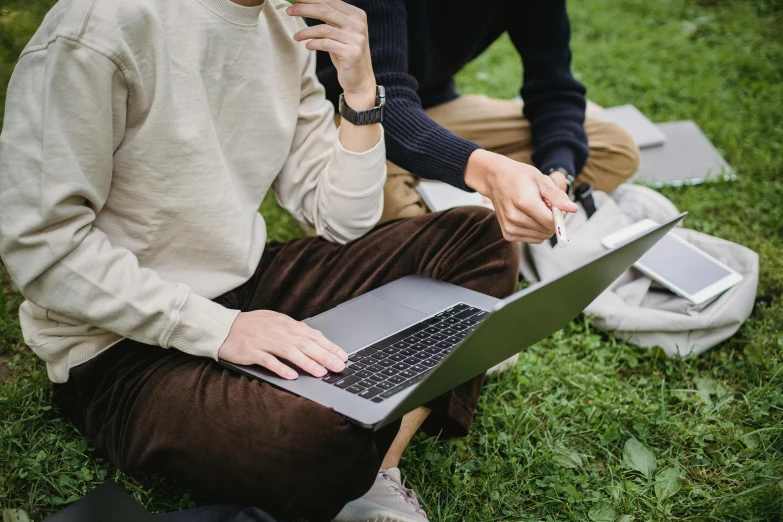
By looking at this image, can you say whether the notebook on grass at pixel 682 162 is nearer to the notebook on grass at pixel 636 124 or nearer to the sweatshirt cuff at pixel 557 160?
the notebook on grass at pixel 636 124

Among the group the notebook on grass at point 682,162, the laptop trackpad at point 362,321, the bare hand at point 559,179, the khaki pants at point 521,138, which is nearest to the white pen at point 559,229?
the laptop trackpad at point 362,321

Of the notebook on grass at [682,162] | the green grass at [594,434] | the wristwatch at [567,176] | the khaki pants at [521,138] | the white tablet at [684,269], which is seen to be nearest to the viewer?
the green grass at [594,434]

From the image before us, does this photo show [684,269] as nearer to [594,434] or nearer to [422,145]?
[594,434]

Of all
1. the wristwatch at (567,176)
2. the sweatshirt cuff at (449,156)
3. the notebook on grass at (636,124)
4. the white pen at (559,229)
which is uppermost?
the white pen at (559,229)

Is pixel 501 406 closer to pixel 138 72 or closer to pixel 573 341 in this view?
pixel 573 341

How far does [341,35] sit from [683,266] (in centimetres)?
138

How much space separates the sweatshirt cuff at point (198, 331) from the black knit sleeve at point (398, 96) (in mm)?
778

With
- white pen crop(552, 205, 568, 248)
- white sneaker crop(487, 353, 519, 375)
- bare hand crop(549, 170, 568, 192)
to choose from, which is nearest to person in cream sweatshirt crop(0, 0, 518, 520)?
white pen crop(552, 205, 568, 248)

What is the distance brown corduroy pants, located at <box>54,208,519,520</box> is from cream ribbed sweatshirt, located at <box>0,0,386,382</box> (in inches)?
Answer: 3.1

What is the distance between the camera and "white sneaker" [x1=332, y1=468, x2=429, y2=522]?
1532mm

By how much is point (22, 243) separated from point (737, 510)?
1.66 m

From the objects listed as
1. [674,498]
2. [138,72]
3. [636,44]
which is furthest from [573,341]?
[636,44]

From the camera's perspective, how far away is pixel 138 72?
1373 mm

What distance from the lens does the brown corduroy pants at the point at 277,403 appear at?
1.35 meters
